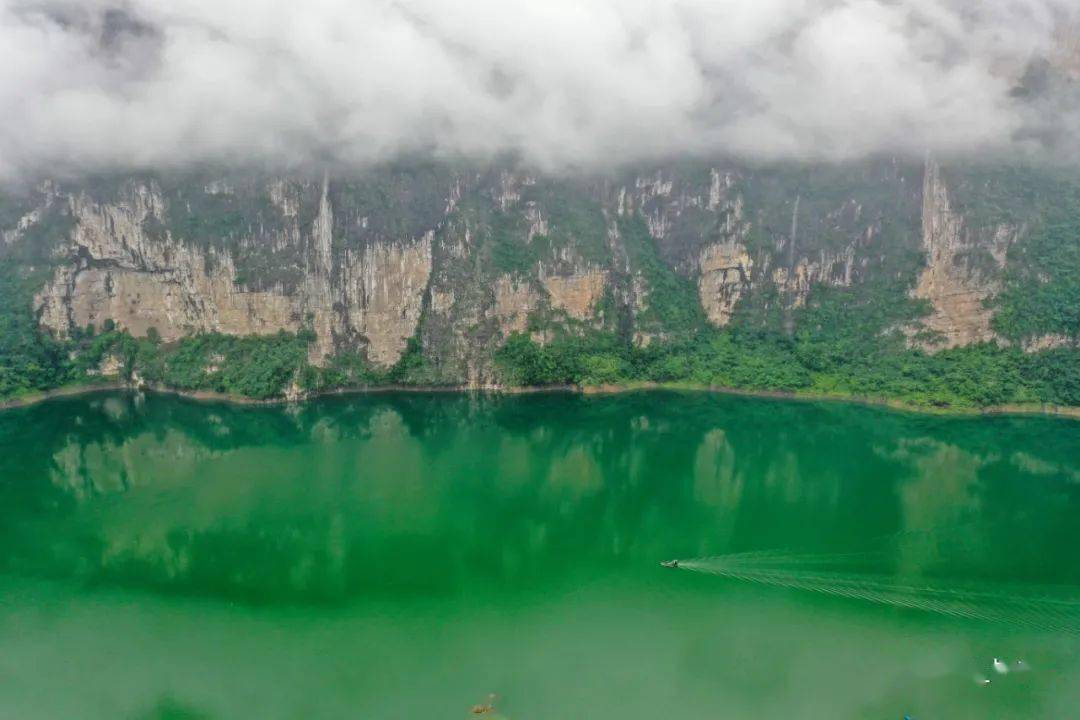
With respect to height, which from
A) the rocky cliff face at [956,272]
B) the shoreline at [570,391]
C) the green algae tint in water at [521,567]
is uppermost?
the rocky cliff face at [956,272]

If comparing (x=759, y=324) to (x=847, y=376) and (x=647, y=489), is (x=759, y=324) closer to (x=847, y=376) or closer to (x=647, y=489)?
(x=847, y=376)

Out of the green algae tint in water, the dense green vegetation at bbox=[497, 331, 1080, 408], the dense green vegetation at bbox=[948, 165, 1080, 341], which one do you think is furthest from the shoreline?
the dense green vegetation at bbox=[948, 165, 1080, 341]

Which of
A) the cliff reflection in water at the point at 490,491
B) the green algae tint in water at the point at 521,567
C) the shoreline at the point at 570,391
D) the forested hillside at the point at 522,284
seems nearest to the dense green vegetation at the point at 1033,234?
the forested hillside at the point at 522,284

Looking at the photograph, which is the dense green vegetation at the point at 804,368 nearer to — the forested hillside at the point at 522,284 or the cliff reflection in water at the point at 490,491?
the forested hillside at the point at 522,284

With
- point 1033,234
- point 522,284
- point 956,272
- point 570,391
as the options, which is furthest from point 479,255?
point 1033,234

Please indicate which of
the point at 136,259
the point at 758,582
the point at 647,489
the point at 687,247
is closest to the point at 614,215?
the point at 687,247

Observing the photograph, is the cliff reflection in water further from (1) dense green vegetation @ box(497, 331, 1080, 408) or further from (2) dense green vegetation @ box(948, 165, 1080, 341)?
(2) dense green vegetation @ box(948, 165, 1080, 341)
